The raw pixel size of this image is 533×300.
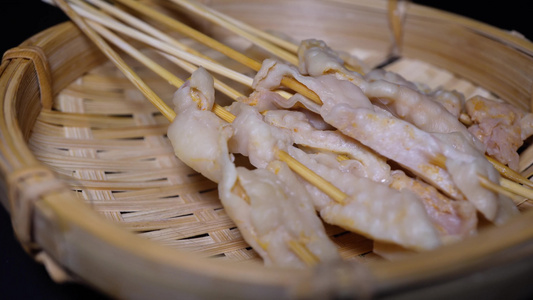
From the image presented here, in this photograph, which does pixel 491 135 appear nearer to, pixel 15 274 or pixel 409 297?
pixel 409 297

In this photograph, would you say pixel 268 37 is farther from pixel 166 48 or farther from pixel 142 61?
pixel 142 61

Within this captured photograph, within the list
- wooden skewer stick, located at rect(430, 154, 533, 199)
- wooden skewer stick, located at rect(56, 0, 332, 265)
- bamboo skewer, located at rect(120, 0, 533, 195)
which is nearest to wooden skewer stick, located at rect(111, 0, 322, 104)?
bamboo skewer, located at rect(120, 0, 533, 195)

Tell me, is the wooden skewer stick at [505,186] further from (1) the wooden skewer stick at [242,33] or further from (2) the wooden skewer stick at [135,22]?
(2) the wooden skewer stick at [135,22]

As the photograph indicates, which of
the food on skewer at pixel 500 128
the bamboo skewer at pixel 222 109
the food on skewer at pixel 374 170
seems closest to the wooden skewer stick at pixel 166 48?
the bamboo skewer at pixel 222 109

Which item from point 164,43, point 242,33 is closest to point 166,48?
point 164,43

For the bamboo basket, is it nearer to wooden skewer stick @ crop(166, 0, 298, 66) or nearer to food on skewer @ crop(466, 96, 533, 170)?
food on skewer @ crop(466, 96, 533, 170)

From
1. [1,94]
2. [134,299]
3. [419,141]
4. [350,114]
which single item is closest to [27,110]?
[1,94]

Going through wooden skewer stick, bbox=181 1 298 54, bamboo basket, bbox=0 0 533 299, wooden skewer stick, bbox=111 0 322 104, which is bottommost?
bamboo basket, bbox=0 0 533 299
